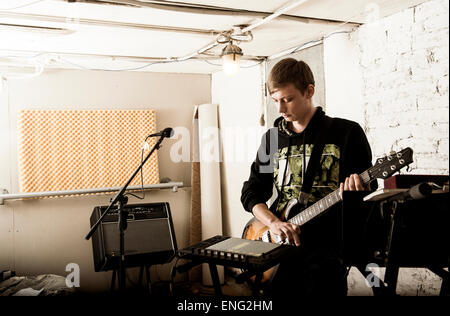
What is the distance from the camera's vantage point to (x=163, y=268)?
4.71m

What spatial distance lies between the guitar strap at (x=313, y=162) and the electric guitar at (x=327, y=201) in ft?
0.19

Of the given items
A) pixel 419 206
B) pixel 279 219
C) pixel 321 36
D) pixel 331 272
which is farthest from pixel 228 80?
pixel 419 206

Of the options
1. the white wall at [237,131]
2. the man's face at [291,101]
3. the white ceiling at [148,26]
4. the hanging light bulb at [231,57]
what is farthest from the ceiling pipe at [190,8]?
the white wall at [237,131]

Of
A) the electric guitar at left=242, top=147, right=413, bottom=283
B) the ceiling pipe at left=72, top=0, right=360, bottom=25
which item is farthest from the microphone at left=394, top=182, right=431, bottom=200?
the ceiling pipe at left=72, top=0, right=360, bottom=25

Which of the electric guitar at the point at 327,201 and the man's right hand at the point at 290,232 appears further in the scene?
the man's right hand at the point at 290,232

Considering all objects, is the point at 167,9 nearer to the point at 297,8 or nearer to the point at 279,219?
the point at 297,8

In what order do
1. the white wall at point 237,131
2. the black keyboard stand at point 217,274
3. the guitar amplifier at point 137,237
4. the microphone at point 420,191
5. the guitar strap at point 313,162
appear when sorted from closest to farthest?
1. the microphone at point 420,191
2. the black keyboard stand at point 217,274
3. the guitar strap at point 313,162
4. the guitar amplifier at point 137,237
5. the white wall at point 237,131

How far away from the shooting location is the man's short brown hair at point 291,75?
215 cm

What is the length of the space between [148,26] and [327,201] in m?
1.77

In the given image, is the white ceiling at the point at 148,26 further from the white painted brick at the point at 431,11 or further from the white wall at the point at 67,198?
the white wall at the point at 67,198

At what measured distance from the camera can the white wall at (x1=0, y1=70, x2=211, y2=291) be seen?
4.07m

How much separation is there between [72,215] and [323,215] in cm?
297

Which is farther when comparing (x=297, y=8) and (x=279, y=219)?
(x=297, y=8)

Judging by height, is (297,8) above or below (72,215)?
above
